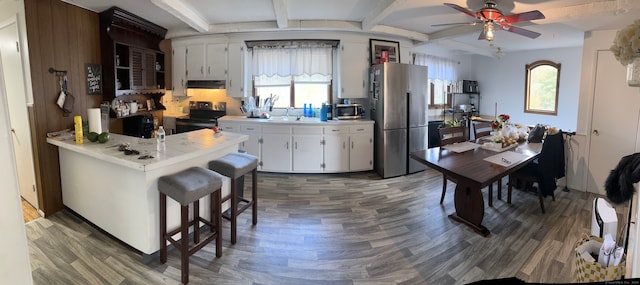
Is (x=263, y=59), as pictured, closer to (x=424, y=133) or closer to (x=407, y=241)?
(x=424, y=133)

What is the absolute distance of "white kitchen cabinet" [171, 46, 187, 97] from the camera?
17.5 ft

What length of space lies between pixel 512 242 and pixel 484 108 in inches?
227

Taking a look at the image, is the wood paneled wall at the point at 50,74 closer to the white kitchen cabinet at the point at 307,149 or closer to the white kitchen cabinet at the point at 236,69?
the white kitchen cabinet at the point at 236,69

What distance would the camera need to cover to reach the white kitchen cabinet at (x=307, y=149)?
4.77m

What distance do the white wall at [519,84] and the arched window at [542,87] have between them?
0.26 feet

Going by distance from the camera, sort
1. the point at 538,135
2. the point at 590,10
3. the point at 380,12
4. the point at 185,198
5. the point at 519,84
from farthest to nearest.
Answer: the point at 519,84 < the point at 538,135 < the point at 380,12 < the point at 590,10 < the point at 185,198

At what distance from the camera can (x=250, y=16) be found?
434 cm

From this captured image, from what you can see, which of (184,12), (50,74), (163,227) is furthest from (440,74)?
(50,74)

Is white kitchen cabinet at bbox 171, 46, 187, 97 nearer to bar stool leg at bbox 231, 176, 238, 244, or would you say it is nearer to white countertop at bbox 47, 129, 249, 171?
white countertop at bbox 47, 129, 249, 171

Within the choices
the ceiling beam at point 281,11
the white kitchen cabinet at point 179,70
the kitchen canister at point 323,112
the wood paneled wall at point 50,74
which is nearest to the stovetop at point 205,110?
the white kitchen cabinet at point 179,70

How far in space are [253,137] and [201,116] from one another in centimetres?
124

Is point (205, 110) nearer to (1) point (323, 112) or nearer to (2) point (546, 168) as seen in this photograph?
(1) point (323, 112)

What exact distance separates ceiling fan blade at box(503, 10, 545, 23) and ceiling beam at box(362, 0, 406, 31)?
3.34 ft

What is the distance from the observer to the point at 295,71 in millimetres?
5270
